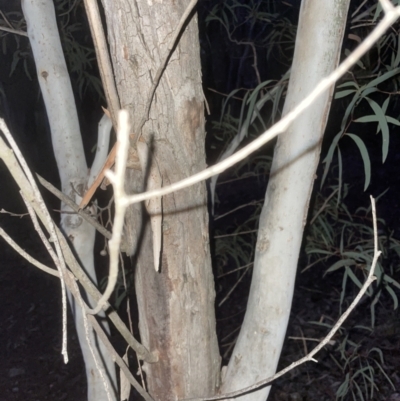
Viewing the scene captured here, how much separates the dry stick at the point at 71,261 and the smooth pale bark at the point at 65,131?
396 millimetres

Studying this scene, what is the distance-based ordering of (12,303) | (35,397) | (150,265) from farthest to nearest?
(12,303) → (35,397) → (150,265)

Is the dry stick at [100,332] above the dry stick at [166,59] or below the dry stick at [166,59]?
below

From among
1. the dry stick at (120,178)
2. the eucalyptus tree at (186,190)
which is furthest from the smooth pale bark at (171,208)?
the dry stick at (120,178)

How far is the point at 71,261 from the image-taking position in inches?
24.2

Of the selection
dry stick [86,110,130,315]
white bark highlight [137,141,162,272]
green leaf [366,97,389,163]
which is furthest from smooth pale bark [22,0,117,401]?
dry stick [86,110,130,315]

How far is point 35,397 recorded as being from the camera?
2158 mm

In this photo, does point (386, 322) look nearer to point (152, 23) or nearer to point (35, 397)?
point (35, 397)

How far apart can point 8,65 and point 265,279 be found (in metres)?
3.16

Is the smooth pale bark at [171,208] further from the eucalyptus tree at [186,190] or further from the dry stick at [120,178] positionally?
the dry stick at [120,178]

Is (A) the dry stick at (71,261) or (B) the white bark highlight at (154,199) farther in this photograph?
(B) the white bark highlight at (154,199)

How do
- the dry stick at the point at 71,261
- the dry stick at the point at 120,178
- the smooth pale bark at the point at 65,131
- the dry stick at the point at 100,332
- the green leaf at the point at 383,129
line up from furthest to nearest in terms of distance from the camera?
the smooth pale bark at the point at 65,131 → the green leaf at the point at 383,129 → the dry stick at the point at 100,332 → the dry stick at the point at 71,261 → the dry stick at the point at 120,178

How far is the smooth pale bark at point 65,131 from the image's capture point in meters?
1.07

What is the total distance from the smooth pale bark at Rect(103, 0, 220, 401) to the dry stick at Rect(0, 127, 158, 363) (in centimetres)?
4

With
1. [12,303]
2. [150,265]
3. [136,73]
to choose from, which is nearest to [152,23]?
[136,73]
